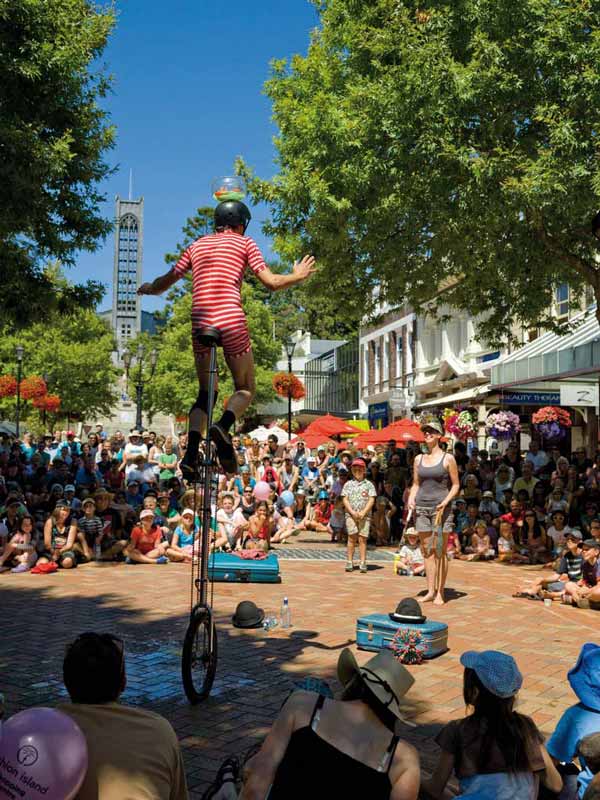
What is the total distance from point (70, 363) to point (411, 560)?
1645 inches

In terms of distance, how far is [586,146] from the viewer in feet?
40.6

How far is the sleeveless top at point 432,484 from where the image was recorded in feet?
29.4

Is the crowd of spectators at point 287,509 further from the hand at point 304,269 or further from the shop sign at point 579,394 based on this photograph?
the hand at point 304,269

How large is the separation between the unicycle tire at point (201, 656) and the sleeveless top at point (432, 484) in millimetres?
4064

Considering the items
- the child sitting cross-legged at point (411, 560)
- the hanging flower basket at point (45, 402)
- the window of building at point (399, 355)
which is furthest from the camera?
the window of building at point (399, 355)

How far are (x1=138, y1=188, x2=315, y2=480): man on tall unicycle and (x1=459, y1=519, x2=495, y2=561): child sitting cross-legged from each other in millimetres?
9335

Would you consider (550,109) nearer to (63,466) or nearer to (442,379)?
(63,466)

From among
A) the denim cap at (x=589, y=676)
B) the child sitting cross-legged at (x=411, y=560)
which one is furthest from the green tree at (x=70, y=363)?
the denim cap at (x=589, y=676)

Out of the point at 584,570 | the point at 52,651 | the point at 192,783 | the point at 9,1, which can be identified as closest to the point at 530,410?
the point at 584,570

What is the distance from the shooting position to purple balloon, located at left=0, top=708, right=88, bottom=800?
2.07 m

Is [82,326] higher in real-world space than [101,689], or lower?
higher

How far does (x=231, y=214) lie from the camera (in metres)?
5.67

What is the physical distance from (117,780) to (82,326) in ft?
173

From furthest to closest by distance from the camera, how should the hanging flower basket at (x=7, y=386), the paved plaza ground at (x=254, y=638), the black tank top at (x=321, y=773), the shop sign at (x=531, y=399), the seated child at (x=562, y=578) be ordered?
the hanging flower basket at (x=7, y=386) < the shop sign at (x=531, y=399) < the seated child at (x=562, y=578) < the paved plaza ground at (x=254, y=638) < the black tank top at (x=321, y=773)
